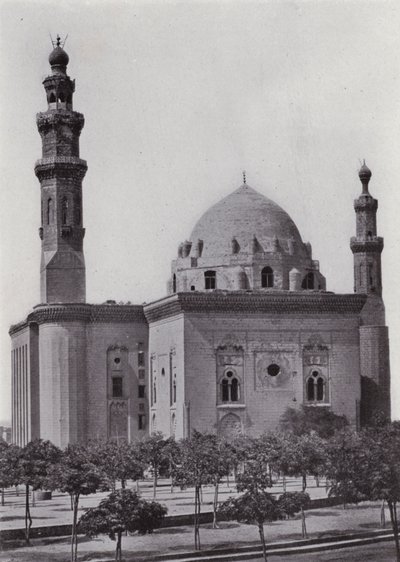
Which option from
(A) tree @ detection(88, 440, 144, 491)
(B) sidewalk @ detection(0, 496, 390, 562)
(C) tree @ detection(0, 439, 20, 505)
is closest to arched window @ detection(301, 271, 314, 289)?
(A) tree @ detection(88, 440, 144, 491)

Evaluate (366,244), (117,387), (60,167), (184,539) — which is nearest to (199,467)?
(184,539)

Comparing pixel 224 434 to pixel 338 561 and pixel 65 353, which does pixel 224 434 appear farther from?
pixel 338 561

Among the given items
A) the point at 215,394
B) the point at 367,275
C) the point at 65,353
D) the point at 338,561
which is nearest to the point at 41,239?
the point at 65,353

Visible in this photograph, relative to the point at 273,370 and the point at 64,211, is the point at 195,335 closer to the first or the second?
the point at 273,370

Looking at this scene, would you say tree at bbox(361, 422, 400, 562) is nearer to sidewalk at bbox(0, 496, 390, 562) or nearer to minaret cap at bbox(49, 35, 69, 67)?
sidewalk at bbox(0, 496, 390, 562)

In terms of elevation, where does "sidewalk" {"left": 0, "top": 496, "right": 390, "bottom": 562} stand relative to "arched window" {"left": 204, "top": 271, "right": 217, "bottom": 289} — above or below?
below

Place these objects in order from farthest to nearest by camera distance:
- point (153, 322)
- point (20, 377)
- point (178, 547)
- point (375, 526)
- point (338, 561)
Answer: point (20, 377) < point (153, 322) < point (375, 526) < point (178, 547) < point (338, 561)
